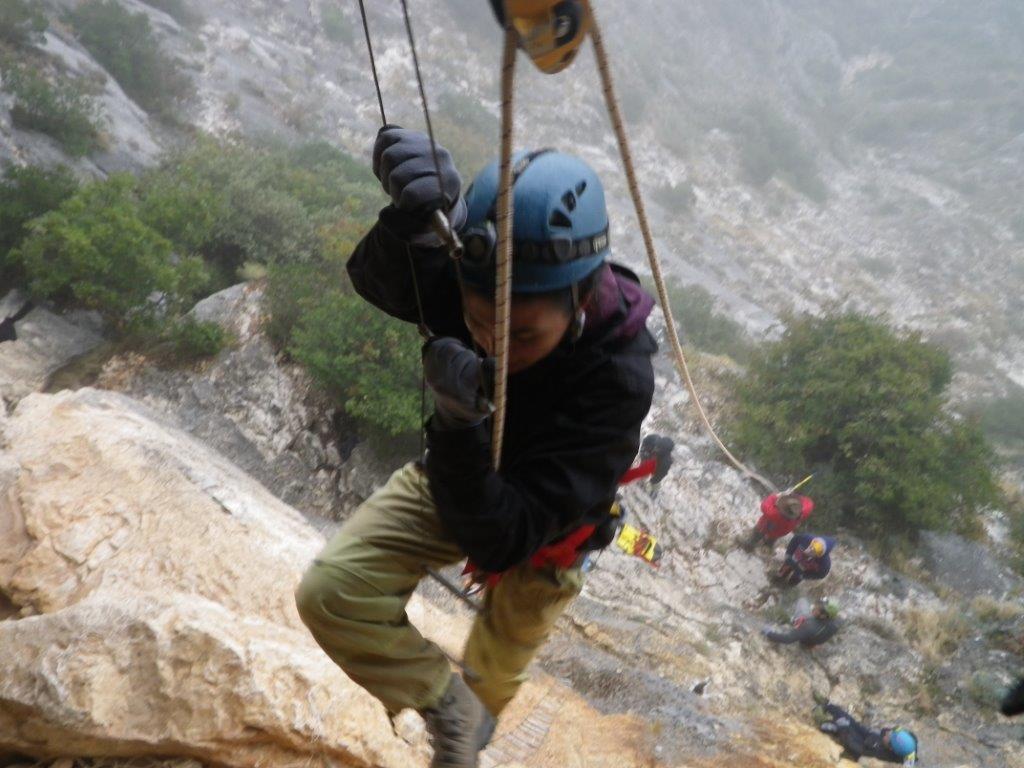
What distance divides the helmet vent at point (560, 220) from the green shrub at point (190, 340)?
7.34 m

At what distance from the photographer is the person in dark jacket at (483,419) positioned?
1432 mm

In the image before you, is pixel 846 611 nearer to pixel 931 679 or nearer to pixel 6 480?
pixel 931 679

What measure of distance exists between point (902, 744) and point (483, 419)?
6.54 metres

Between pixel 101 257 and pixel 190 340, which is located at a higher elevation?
pixel 101 257

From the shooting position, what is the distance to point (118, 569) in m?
3.41

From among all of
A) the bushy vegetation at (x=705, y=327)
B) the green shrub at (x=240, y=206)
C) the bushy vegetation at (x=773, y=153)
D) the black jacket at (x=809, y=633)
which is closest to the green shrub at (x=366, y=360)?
the green shrub at (x=240, y=206)

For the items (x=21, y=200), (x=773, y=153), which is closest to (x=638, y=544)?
(x=21, y=200)

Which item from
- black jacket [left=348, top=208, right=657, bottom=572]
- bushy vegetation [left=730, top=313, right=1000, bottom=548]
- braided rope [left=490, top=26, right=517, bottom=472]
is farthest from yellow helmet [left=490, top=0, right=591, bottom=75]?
bushy vegetation [left=730, top=313, right=1000, bottom=548]

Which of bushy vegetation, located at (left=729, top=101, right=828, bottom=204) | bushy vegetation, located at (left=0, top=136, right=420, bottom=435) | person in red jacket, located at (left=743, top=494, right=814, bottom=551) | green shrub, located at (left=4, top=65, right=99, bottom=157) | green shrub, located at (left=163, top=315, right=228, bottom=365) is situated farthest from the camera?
bushy vegetation, located at (left=729, top=101, right=828, bottom=204)

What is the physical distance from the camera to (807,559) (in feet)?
28.8

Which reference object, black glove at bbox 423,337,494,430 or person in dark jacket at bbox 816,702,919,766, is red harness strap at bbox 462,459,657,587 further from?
person in dark jacket at bbox 816,702,919,766

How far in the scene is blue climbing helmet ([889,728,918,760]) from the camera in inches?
233

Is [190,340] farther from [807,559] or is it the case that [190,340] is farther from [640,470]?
[807,559]

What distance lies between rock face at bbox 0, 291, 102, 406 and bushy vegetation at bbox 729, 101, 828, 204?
27.9 m
